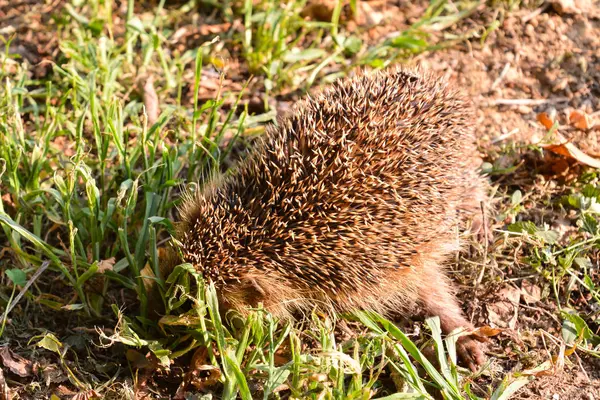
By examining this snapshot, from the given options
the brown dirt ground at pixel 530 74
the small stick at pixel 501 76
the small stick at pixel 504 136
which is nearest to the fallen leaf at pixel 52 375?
the brown dirt ground at pixel 530 74

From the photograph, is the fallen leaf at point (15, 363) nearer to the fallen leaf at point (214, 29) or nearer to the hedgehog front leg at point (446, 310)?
the hedgehog front leg at point (446, 310)

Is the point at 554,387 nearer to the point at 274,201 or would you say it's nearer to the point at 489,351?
the point at 489,351

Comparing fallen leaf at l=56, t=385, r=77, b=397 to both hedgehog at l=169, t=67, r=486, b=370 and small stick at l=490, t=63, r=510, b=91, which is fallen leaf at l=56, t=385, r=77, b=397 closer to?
hedgehog at l=169, t=67, r=486, b=370

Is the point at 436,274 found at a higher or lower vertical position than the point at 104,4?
lower

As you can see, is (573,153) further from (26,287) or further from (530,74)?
(26,287)

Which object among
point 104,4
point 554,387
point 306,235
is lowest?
point 554,387

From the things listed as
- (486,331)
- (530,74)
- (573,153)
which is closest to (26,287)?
(486,331)

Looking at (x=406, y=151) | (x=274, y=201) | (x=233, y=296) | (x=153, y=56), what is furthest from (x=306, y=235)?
(x=153, y=56)

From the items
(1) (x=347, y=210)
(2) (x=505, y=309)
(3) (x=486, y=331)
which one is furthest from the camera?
(2) (x=505, y=309)
